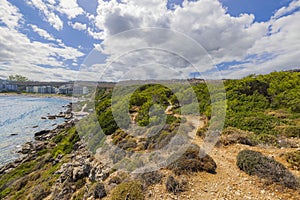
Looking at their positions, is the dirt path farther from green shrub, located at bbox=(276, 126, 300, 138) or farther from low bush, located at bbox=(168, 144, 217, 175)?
green shrub, located at bbox=(276, 126, 300, 138)

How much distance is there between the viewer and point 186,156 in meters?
6.19

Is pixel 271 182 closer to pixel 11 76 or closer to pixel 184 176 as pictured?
pixel 184 176

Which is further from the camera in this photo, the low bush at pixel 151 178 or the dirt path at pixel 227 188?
the low bush at pixel 151 178

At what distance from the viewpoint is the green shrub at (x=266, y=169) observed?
457cm

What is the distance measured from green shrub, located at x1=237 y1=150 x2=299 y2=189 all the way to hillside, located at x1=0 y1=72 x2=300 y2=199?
0.02 m

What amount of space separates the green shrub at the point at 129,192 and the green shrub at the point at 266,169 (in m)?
3.46

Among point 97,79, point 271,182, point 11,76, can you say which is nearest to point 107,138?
point 97,79

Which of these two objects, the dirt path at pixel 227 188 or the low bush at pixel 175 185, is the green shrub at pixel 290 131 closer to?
the dirt path at pixel 227 188

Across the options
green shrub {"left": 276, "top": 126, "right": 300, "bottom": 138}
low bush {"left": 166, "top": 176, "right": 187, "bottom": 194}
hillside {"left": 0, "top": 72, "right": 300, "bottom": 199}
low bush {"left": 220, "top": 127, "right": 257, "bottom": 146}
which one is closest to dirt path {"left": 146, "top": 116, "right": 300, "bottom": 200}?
hillside {"left": 0, "top": 72, "right": 300, "bottom": 199}

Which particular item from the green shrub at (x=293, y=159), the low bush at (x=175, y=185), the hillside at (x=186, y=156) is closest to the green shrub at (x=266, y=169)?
the hillside at (x=186, y=156)

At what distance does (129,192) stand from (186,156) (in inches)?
96.6

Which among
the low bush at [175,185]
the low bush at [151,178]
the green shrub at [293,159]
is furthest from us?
the green shrub at [293,159]

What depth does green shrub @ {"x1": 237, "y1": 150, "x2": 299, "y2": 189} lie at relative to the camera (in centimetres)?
457

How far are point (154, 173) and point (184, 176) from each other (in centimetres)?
96
